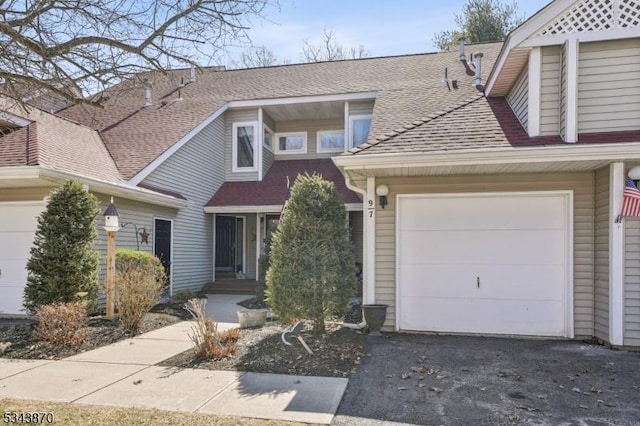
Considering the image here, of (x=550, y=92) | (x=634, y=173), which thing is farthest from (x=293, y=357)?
(x=550, y=92)

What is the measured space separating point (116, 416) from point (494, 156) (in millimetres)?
5580

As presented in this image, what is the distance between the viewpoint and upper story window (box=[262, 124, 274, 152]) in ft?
47.8

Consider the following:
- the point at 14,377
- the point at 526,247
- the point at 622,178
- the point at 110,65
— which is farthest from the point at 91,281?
the point at 622,178

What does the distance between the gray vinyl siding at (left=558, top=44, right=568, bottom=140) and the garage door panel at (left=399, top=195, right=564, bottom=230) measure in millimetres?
1077

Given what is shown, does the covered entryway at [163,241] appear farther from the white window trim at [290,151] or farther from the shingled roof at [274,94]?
the white window trim at [290,151]

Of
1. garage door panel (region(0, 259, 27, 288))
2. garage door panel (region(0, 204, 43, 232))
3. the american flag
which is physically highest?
the american flag

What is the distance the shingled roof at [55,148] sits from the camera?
8.63m

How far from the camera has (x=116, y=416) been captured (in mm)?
3902

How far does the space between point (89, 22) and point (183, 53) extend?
1.02 meters

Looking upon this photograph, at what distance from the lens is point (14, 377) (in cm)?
505

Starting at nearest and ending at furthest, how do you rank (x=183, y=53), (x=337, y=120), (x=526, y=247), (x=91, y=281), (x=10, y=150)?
(x=183, y=53)
(x=526, y=247)
(x=91, y=281)
(x=10, y=150)
(x=337, y=120)

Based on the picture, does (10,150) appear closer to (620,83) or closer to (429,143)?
(429,143)

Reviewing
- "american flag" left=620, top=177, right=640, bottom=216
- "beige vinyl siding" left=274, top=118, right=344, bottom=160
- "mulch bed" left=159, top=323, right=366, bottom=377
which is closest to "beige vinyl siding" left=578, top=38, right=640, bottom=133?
"american flag" left=620, top=177, right=640, bottom=216

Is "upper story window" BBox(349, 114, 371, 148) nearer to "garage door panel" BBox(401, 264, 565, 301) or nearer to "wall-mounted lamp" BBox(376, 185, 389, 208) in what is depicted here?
"wall-mounted lamp" BBox(376, 185, 389, 208)
